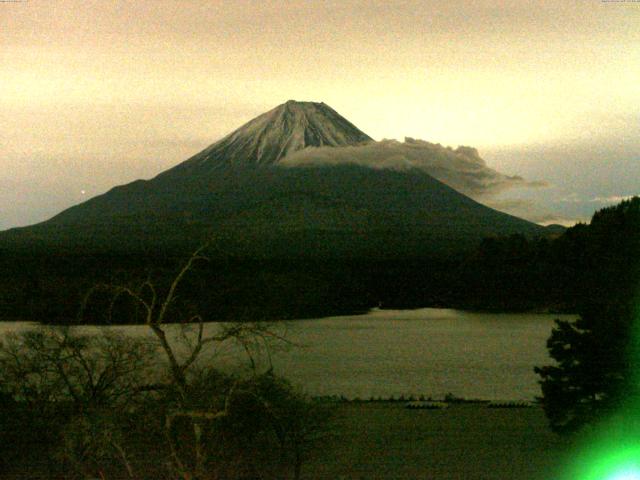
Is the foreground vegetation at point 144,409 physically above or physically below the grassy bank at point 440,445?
above

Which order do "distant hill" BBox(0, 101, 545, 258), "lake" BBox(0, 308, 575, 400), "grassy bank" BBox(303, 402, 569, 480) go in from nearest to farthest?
"grassy bank" BBox(303, 402, 569, 480)
"lake" BBox(0, 308, 575, 400)
"distant hill" BBox(0, 101, 545, 258)

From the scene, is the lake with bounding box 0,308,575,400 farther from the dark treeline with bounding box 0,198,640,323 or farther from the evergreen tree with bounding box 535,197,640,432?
the dark treeline with bounding box 0,198,640,323

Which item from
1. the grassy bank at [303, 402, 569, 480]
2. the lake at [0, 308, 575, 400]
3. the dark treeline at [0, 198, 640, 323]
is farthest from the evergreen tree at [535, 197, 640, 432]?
the dark treeline at [0, 198, 640, 323]

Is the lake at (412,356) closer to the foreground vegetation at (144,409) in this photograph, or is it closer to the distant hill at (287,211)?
the foreground vegetation at (144,409)

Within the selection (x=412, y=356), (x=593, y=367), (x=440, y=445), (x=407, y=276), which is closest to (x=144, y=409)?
(x=440, y=445)

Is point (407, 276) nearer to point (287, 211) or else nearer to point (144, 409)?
point (287, 211)

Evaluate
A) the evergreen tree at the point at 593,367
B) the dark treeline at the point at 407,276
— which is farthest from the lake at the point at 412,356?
the dark treeline at the point at 407,276
